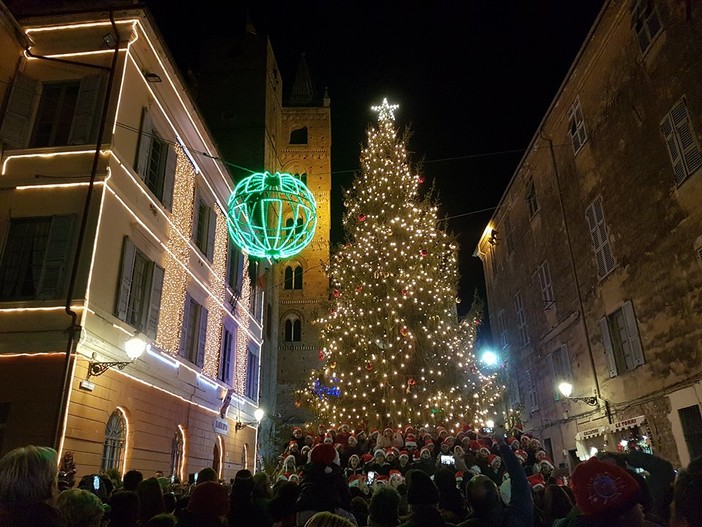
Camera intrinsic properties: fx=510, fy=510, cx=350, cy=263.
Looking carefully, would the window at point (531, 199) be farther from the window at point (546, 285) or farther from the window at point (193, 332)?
the window at point (193, 332)

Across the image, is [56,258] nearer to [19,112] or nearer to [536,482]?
[19,112]

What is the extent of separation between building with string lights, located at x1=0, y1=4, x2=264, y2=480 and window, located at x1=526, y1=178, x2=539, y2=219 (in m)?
13.9

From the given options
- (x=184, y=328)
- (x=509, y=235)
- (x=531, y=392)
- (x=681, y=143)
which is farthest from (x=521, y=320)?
(x=184, y=328)

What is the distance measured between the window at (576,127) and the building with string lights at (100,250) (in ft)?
43.0

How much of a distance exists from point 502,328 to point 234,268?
14.5 m

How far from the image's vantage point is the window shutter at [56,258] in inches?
448

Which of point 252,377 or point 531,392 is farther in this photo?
point 252,377

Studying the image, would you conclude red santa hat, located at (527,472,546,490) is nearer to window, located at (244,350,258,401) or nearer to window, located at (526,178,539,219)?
window, located at (526,178,539,219)

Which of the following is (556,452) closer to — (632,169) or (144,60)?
(632,169)

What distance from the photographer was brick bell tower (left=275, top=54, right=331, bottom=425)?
131 feet

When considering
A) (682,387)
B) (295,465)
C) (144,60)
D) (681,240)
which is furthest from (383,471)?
(144,60)

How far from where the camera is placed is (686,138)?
457 inches

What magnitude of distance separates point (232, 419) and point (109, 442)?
9.55 meters

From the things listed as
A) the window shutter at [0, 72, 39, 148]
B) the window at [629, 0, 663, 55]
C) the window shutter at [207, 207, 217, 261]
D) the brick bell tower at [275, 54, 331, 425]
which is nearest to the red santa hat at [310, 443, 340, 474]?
the window shutter at [0, 72, 39, 148]
